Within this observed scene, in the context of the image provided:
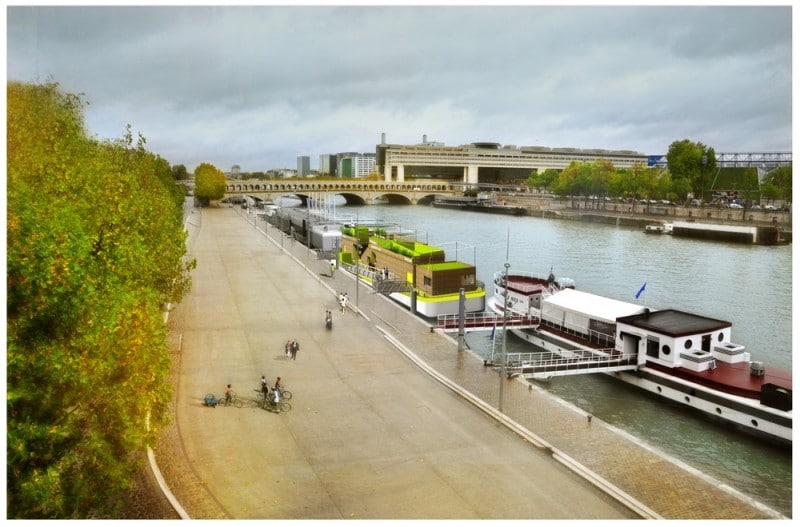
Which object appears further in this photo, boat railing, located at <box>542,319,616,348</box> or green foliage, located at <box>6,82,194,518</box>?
boat railing, located at <box>542,319,616,348</box>

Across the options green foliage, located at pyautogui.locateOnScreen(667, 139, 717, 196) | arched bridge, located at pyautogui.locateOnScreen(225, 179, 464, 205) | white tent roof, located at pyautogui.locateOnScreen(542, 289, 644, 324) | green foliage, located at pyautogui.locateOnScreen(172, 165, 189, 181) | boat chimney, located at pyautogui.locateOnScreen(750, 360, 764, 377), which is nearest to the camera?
boat chimney, located at pyautogui.locateOnScreen(750, 360, 764, 377)

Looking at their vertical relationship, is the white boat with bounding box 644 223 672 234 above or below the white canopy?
→ above

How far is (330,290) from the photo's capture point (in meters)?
27.4

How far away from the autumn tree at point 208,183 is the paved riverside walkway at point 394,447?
231 feet

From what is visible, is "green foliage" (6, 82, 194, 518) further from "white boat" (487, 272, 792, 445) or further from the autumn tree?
the autumn tree

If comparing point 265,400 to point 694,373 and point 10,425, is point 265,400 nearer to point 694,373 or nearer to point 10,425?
point 10,425

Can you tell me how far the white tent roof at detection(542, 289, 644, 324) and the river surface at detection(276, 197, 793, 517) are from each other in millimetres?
1765

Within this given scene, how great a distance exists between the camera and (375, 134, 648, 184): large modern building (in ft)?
462

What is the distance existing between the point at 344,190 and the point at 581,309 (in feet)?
279

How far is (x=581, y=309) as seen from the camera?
1959 cm

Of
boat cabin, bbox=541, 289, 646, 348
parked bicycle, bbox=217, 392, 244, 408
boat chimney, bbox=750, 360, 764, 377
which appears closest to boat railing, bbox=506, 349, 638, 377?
boat cabin, bbox=541, 289, 646, 348

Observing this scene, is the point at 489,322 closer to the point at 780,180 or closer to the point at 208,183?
the point at 780,180

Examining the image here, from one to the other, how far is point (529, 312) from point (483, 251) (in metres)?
24.3

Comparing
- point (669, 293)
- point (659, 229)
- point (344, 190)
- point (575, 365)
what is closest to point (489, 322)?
point (575, 365)
